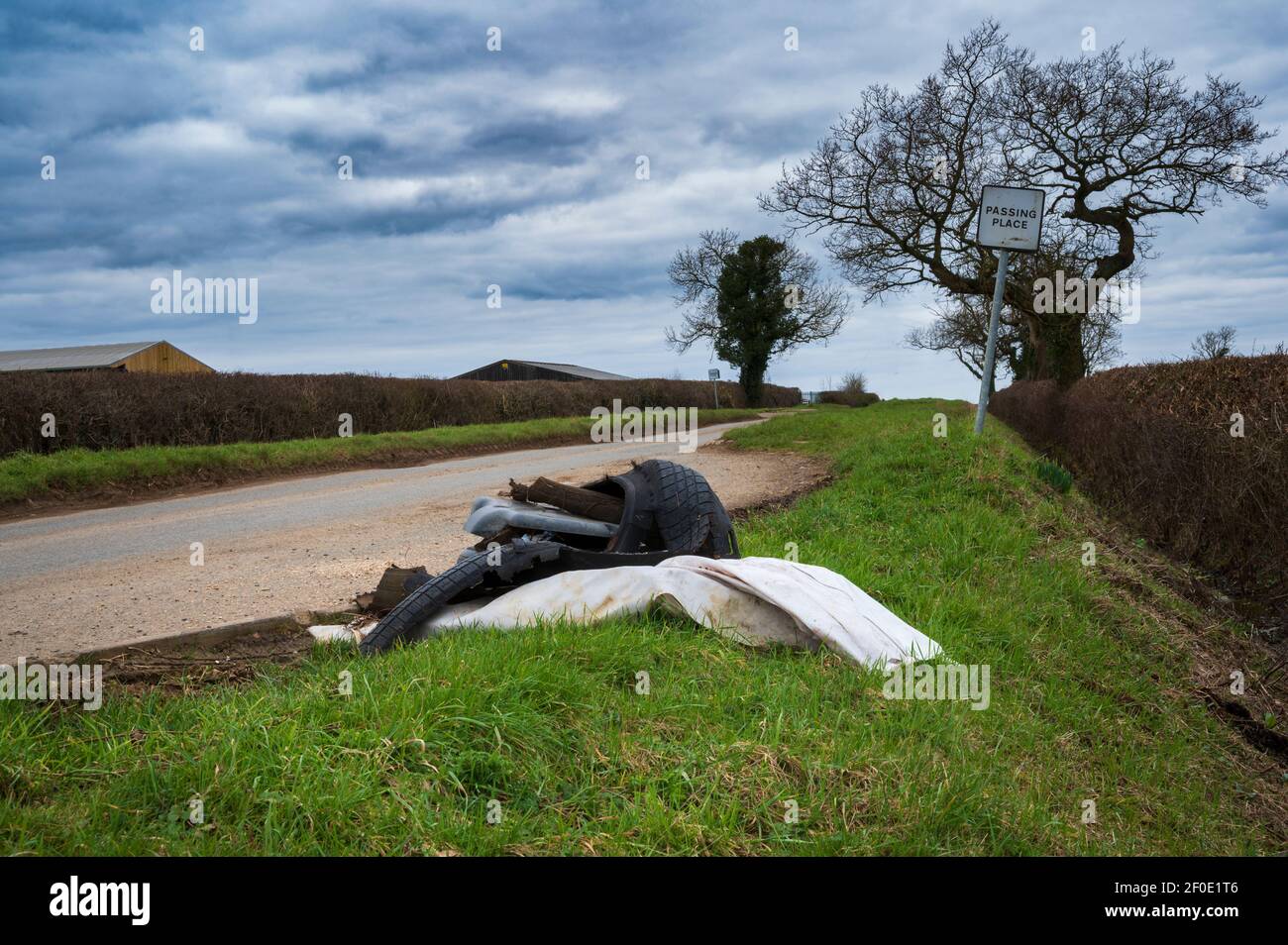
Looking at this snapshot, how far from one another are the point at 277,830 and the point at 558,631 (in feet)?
5.34

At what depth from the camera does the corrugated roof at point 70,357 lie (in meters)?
42.5

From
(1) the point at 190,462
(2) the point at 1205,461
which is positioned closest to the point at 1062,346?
(2) the point at 1205,461

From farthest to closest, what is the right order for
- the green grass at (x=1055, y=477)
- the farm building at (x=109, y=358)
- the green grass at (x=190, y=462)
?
the farm building at (x=109, y=358)
the green grass at (x=190, y=462)
the green grass at (x=1055, y=477)

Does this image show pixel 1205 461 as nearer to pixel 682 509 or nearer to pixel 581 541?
pixel 682 509

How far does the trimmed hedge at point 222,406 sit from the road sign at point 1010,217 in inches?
570

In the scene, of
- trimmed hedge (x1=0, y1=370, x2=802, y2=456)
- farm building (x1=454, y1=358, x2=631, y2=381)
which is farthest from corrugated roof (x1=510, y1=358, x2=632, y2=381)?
trimmed hedge (x1=0, y1=370, x2=802, y2=456)

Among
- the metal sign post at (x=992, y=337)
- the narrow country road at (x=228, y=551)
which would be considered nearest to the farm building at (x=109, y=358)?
Answer: the narrow country road at (x=228, y=551)

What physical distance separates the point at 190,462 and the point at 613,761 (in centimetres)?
1235

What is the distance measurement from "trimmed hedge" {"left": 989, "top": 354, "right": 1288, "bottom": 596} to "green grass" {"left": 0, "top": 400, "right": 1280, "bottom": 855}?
3.31 metres

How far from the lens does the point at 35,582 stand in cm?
602

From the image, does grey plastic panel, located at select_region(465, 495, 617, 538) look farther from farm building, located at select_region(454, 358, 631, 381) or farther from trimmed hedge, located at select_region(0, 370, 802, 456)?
farm building, located at select_region(454, 358, 631, 381)

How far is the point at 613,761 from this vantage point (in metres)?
2.72

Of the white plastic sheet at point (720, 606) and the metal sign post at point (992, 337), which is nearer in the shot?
the white plastic sheet at point (720, 606)

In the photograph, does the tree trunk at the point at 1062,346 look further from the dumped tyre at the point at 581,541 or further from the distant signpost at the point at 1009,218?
the dumped tyre at the point at 581,541
